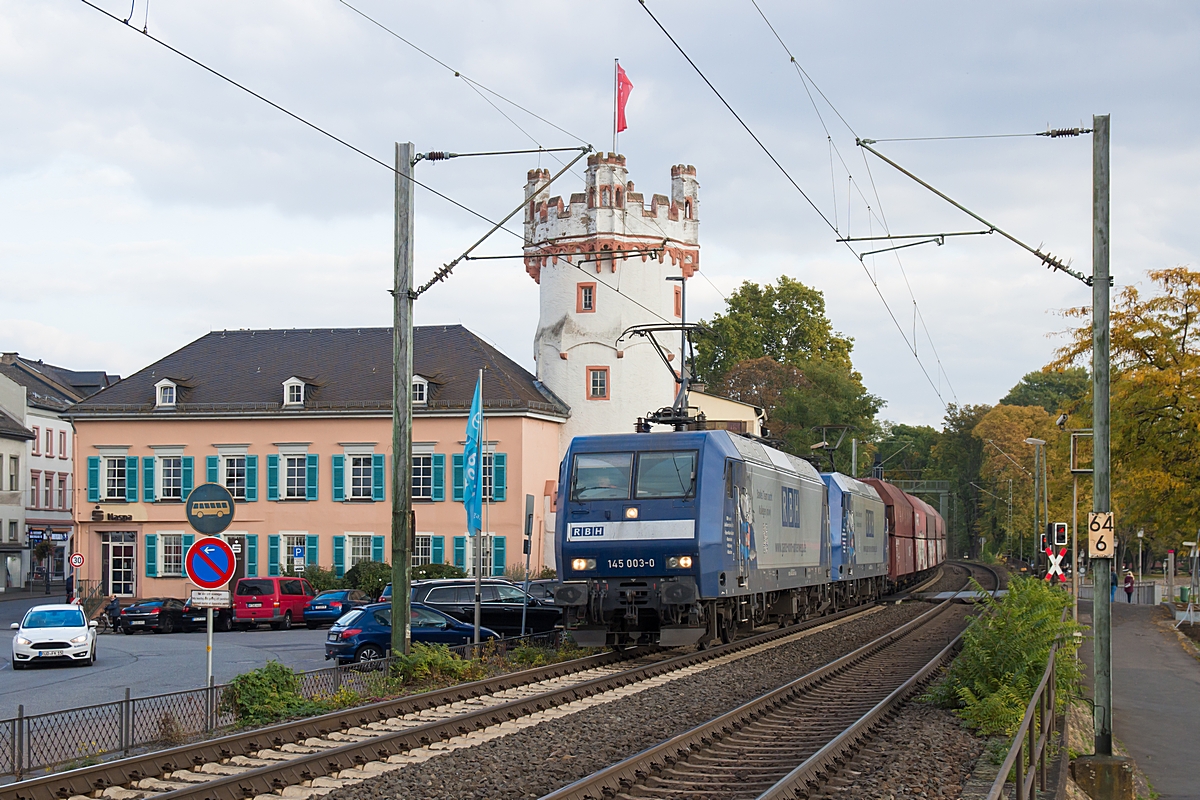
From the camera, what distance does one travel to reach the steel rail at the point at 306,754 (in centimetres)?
1027

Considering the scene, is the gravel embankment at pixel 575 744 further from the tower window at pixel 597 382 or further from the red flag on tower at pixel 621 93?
the tower window at pixel 597 382

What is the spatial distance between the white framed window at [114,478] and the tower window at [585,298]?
754 inches

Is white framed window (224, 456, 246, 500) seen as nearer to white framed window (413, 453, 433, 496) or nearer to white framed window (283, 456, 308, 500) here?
white framed window (283, 456, 308, 500)

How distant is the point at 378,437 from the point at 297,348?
6.81 metres

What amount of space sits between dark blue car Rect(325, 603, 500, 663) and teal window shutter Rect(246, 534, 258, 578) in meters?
31.0

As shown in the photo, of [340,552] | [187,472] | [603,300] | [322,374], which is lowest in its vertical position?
[340,552]

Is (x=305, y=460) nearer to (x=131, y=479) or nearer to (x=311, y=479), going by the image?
(x=311, y=479)

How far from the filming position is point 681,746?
12.5 metres

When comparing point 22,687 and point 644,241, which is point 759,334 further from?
point 22,687

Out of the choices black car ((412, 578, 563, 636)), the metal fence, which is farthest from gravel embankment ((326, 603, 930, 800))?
black car ((412, 578, 563, 636))

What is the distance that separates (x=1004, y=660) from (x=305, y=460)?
4116cm

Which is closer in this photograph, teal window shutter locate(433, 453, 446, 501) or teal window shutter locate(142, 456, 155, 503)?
teal window shutter locate(433, 453, 446, 501)

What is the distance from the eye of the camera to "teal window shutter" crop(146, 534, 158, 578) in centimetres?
5372

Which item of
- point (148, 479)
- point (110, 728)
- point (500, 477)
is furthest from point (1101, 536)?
point (148, 479)
